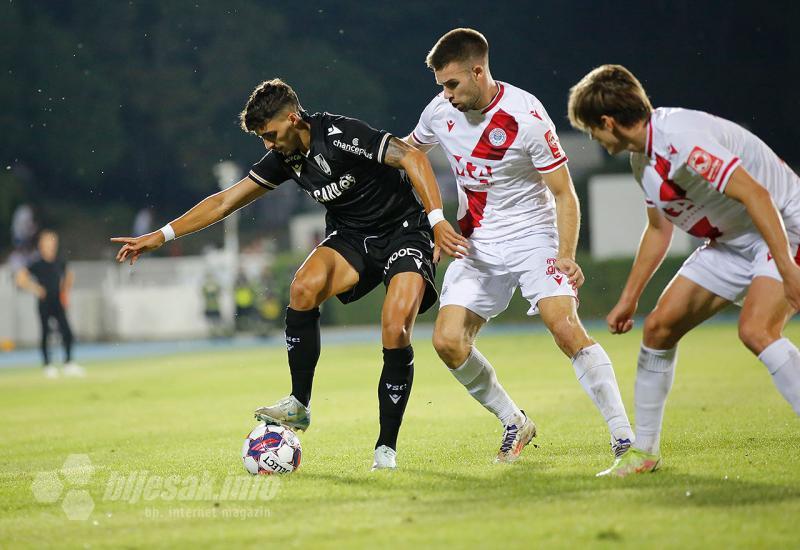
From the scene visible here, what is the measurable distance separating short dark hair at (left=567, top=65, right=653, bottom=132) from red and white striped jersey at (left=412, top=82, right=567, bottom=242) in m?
1.02

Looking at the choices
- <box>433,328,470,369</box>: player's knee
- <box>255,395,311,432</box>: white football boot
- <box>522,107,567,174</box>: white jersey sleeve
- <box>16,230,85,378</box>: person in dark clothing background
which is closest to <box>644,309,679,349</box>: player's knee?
<box>522,107,567,174</box>: white jersey sleeve

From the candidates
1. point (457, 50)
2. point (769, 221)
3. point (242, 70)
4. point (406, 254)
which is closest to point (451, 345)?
point (406, 254)

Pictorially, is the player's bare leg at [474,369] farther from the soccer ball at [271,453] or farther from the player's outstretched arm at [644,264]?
the player's outstretched arm at [644,264]

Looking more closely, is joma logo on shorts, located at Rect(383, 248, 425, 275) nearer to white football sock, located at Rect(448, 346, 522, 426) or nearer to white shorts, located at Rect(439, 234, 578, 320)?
white shorts, located at Rect(439, 234, 578, 320)

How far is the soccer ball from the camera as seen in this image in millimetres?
6418

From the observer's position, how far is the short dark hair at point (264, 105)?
6555 millimetres

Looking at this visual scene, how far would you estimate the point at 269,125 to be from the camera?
6.63 metres

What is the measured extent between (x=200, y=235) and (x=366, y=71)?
1155 cm

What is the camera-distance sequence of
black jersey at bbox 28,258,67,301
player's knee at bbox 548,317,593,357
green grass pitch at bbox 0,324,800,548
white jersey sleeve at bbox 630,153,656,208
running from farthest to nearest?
1. black jersey at bbox 28,258,67,301
2. player's knee at bbox 548,317,593,357
3. white jersey sleeve at bbox 630,153,656,208
4. green grass pitch at bbox 0,324,800,548

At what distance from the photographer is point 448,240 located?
6379 millimetres

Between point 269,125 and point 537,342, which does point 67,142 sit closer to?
point 537,342

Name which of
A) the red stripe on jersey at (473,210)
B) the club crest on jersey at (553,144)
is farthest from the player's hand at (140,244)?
the club crest on jersey at (553,144)

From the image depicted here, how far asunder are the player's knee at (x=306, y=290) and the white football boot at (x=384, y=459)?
3.28 feet

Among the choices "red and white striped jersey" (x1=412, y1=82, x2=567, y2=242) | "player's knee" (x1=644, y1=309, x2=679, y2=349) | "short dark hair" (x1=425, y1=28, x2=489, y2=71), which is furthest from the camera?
"red and white striped jersey" (x1=412, y1=82, x2=567, y2=242)
